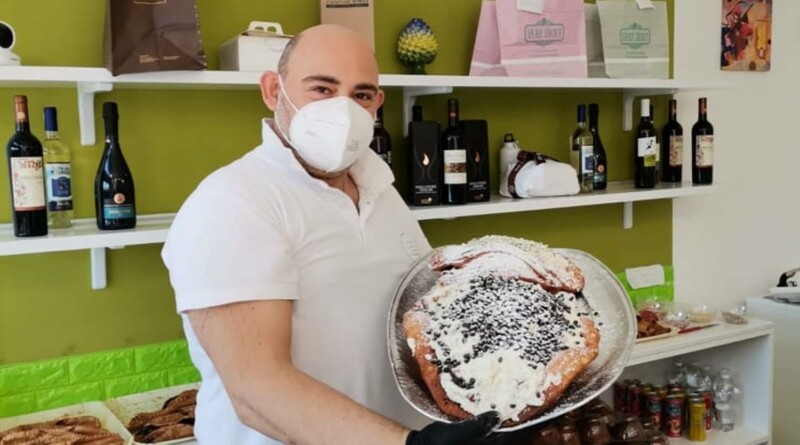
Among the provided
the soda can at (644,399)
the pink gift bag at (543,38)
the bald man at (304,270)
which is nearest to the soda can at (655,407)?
the soda can at (644,399)

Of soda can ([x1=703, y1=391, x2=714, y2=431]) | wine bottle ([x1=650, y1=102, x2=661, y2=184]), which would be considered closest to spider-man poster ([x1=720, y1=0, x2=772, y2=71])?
wine bottle ([x1=650, y1=102, x2=661, y2=184])

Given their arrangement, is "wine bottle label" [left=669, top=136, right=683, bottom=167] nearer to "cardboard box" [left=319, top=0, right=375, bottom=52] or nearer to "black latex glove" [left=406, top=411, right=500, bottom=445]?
"cardboard box" [left=319, top=0, right=375, bottom=52]

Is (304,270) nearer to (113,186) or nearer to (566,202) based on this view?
(113,186)

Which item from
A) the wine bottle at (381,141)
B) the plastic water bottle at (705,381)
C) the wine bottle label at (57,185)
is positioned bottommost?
the plastic water bottle at (705,381)

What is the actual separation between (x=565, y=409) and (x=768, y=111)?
2.65 m

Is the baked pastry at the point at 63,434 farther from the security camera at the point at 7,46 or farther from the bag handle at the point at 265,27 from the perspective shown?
the bag handle at the point at 265,27

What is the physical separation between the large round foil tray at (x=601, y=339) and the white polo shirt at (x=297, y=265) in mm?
67

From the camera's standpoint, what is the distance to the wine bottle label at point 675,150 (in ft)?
8.96

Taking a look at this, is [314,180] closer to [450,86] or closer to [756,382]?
[450,86]

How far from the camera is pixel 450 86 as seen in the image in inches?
83.9

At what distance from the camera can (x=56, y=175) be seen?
1746mm

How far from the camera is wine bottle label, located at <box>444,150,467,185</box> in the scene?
2180 mm

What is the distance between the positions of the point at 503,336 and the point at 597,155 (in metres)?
1.65

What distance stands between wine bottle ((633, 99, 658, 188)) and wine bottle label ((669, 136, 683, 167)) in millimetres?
122
